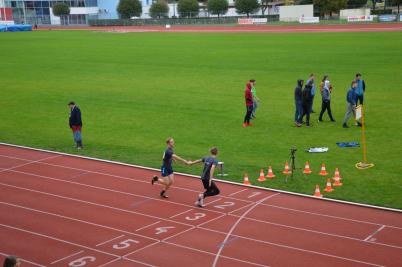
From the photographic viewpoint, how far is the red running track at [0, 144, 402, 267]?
12.2 m

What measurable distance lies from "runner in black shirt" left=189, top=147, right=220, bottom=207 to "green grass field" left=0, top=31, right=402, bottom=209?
2636 mm

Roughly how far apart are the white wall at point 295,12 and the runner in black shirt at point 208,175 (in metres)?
84.4

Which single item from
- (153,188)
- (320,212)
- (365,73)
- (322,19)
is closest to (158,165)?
(153,188)


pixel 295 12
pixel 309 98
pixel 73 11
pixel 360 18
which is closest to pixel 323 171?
pixel 309 98

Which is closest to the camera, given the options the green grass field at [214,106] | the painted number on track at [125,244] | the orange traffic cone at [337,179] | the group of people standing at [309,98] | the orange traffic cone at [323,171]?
the painted number on track at [125,244]

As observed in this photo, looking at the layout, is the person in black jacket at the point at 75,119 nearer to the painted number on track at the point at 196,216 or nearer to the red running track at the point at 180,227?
the red running track at the point at 180,227

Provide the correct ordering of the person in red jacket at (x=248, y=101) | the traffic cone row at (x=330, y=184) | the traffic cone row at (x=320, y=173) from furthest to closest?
the person in red jacket at (x=248, y=101) → the traffic cone row at (x=320, y=173) → the traffic cone row at (x=330, y=184)

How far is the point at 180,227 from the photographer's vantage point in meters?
13.8

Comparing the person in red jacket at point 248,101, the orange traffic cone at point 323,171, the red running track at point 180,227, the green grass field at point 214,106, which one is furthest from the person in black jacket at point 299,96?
the red running track at point 180,227

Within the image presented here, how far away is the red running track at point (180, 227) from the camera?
12164mm

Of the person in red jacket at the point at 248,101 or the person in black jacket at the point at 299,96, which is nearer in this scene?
the person in black jacket at the point at 299,96

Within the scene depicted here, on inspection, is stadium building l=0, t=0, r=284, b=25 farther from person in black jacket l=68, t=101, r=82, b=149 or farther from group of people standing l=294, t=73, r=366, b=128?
person in black jacket l=68, t=101, r=82, b=149

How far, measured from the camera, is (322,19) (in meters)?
95.4

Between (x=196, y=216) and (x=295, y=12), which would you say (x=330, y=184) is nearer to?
(x=196, y=216)
